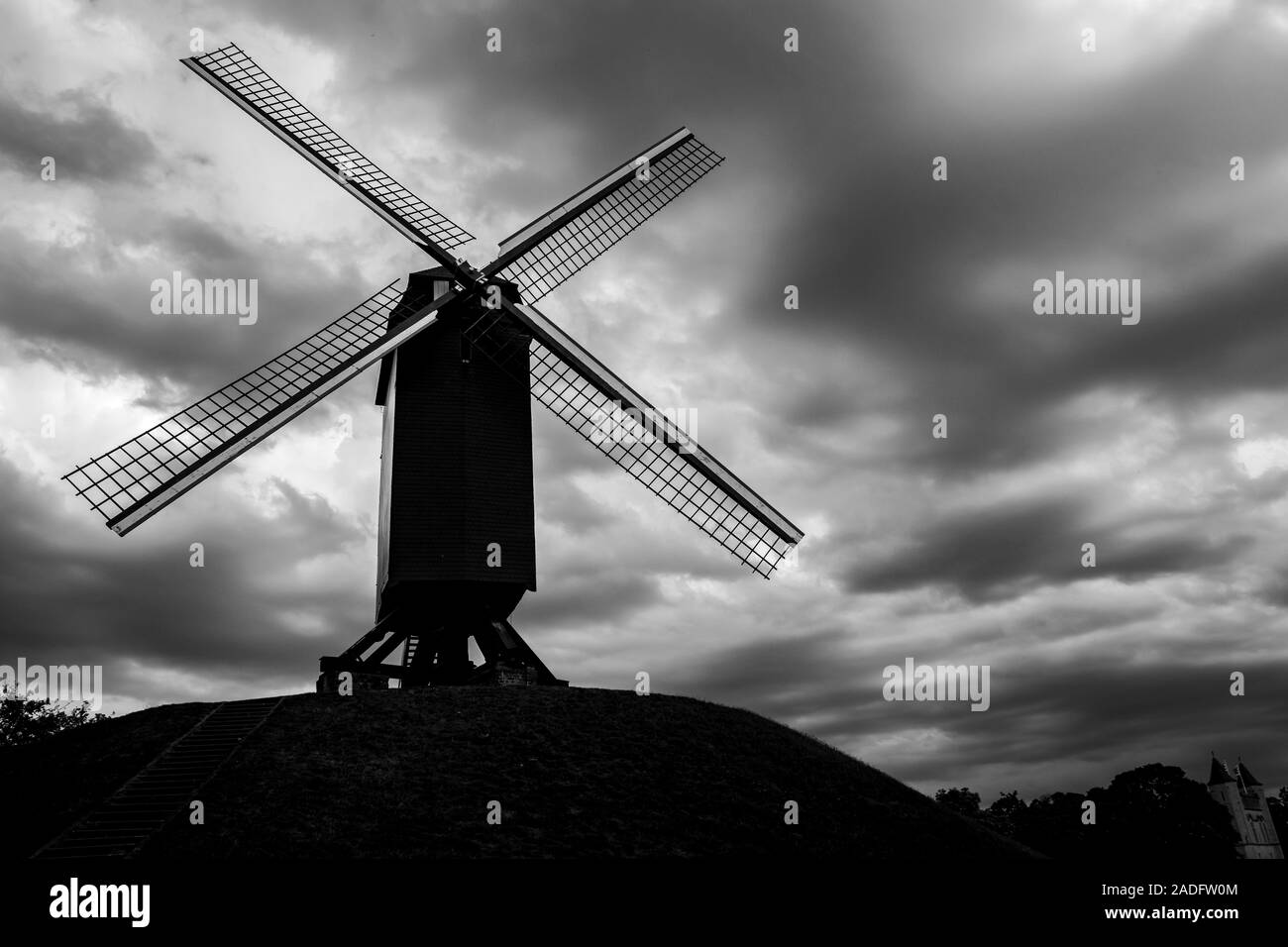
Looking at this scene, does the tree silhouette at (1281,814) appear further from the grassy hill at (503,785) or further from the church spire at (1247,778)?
the grassy hill at (503,785)

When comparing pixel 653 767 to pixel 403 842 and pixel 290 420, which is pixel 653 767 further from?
pixel 290 420

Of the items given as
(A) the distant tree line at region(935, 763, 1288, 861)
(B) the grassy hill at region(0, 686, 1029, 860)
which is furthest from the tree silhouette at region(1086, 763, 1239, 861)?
(B) the grassy hill at region(0, 686, 1029, 860)

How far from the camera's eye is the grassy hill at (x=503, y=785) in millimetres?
20297

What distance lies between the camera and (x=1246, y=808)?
71.5 metres

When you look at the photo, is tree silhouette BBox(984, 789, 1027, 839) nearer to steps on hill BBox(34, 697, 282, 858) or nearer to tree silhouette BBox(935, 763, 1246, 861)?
tree silhouette BBox(935, 763, 1246, 861)

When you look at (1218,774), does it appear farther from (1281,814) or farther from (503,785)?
(503,785)

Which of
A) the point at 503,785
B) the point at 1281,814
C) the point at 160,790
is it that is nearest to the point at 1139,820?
the point at 1281,814

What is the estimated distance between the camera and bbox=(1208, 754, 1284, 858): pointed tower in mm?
67875

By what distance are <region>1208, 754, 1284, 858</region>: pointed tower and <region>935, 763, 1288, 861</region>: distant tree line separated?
60cm

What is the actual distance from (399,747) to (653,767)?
5985 mm

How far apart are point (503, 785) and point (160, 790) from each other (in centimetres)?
741

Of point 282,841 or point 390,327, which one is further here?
point 390,327
